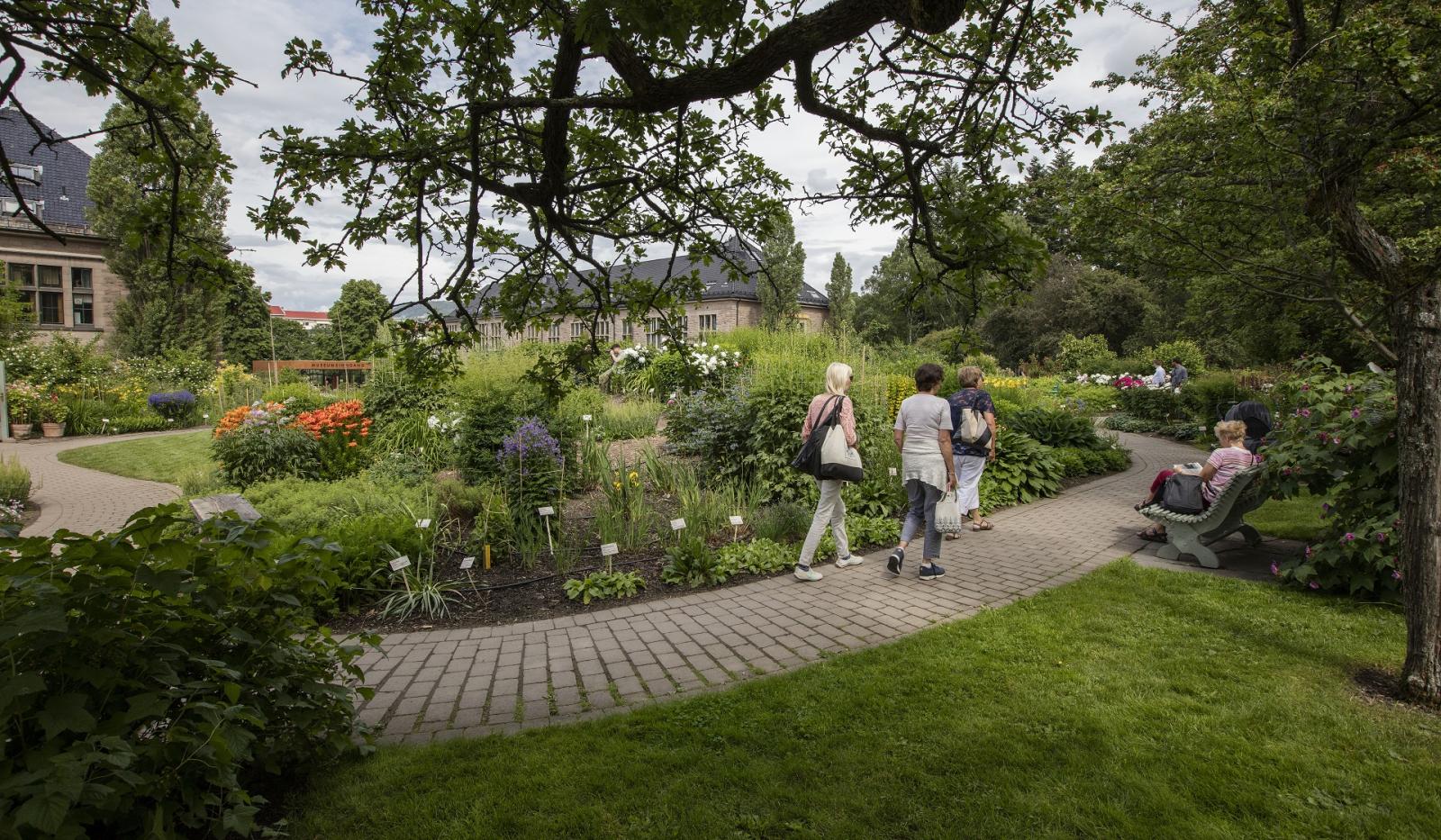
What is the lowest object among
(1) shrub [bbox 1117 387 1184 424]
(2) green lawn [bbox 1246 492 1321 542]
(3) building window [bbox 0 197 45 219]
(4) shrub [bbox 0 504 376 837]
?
(2) green lawn [bbox 1246 492 1321 542]

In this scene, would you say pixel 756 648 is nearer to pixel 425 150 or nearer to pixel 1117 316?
pixel 425 150

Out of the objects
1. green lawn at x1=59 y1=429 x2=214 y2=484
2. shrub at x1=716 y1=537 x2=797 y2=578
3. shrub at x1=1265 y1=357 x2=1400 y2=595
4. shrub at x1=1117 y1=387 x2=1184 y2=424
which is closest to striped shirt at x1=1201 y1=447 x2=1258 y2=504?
shrub at x1=1265 y1=357 x2=1400 y2=595

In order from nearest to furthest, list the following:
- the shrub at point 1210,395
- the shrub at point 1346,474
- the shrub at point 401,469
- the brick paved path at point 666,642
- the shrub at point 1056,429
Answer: the brick paved path at point 666,642 → the shrub at point 1346,474 → the shrub at point 401,469 → the shrub at point 1056,429 → the shrub at point 1210,395

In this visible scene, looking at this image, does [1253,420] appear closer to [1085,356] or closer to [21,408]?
[1085,356]

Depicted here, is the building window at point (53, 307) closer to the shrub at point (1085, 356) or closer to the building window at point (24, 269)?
the building window at point (24, 269)

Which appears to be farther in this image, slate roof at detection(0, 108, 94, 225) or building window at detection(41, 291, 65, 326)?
slate roof at detection(0, 108, 94, 225)

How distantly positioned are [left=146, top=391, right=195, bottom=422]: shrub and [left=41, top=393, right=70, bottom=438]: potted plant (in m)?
1.72

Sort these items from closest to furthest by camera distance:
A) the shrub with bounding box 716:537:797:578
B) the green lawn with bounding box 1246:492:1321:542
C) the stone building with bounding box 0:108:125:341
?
the shrub with bounding box 716:537:797:578 < the green lawn with bounding box 1246:492:1321:542 < the stone building with bounding box 0:108:125:341

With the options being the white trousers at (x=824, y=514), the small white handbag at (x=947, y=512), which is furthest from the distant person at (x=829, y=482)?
the small white handbag at (x=947, y=512)

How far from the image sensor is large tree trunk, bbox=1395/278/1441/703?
9.81 feet

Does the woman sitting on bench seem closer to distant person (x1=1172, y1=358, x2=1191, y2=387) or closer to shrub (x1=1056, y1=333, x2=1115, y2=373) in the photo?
distant person (x1=1172, y1=358, x2=1191, y2=387)

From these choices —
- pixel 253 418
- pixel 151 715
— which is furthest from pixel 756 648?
pixel 253 418

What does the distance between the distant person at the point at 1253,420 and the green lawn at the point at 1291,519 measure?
0.70 meters

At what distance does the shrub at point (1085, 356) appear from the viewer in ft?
81.4
